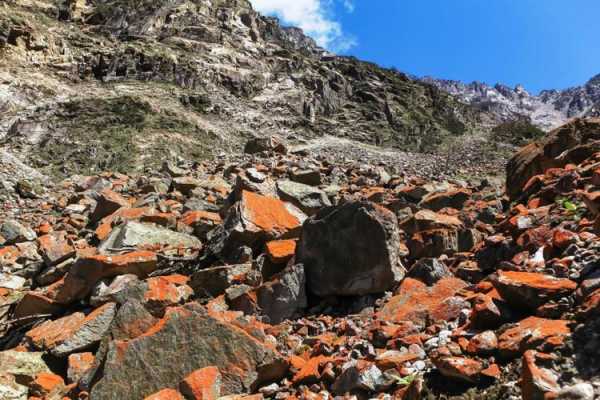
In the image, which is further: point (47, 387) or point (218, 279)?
point (218, 279)

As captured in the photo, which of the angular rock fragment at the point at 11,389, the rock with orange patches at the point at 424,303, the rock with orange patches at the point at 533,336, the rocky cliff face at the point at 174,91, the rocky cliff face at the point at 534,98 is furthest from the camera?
the rocky cliff face at the point at 534,98

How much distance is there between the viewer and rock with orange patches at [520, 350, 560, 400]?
2.82 metres

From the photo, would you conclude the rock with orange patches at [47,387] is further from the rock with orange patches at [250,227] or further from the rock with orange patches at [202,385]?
the rock with orange patches at [250,227]

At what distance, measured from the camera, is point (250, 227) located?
302 inches

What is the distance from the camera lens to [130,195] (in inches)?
556

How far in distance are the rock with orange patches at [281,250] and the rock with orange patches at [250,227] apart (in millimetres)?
382

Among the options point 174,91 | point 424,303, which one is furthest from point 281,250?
point 174,91

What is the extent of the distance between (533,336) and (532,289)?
0.68 meters

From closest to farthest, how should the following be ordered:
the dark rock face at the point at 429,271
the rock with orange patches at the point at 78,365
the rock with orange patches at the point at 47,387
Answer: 1. the rock with orange patches at the point at 47,387
2. the rock with orange patches at the point at 78,365
3. the dark rock face at the point at 429,271

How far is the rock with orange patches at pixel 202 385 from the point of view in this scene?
4250 millimetres

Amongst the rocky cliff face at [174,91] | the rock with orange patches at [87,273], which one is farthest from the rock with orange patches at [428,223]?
the rocky cliff face at [174,91]

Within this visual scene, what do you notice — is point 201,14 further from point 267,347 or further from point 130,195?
point 267,347

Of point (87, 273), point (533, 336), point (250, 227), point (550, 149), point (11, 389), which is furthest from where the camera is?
point (550, 149)

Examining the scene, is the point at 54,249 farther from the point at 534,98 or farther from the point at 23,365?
the point at 534,98
